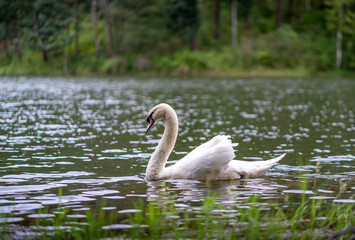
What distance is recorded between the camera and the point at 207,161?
927cm

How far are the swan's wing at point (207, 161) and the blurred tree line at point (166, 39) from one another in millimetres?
51748

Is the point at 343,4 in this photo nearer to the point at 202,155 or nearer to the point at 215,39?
the point at 215,39

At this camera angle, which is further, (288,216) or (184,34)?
(184,34)

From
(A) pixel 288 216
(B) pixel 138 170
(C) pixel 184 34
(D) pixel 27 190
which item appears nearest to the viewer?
(A) pixel 288 216

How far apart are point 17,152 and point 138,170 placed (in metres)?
3.58

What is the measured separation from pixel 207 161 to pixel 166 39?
201 feet

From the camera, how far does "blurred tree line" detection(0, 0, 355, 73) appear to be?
61188 mm

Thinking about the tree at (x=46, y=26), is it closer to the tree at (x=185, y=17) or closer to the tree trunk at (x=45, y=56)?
the tree trunk at (x=45, y=56)

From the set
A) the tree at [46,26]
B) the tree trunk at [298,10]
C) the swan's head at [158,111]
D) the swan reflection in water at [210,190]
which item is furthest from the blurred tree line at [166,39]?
the swan reflection in water at [210,190]

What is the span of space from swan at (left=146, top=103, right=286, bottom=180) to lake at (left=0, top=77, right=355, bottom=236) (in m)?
0.21

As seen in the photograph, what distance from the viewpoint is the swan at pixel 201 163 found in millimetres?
9203

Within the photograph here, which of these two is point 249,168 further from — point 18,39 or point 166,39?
point 166,39

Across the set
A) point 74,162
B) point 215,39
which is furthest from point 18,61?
point 74,162

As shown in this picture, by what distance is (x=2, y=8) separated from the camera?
61.6m
